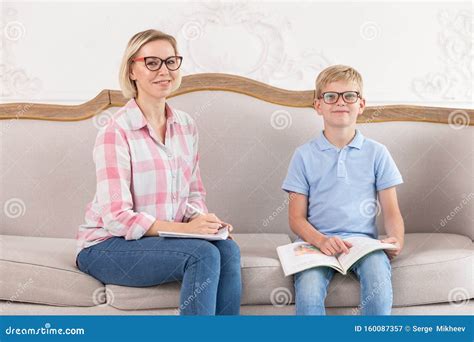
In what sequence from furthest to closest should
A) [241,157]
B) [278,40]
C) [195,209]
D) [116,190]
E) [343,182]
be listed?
[278,40] < [241,157] < [343,182] < [195,209] < [116,190]

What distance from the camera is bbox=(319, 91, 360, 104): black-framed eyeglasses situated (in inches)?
77.4

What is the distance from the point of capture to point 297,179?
6.61ft

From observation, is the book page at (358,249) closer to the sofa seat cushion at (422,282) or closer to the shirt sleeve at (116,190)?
the sofa seat cushion at (422,282)

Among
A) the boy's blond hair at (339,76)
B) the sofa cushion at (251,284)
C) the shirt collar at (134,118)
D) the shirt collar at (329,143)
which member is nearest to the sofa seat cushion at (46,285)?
the sofa cushion at (251,284)

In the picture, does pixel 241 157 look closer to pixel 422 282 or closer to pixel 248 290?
pixel 248 290

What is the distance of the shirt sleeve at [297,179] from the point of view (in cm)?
201

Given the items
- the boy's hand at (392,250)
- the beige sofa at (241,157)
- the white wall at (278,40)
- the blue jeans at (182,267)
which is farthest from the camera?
the white wall at (278,40)

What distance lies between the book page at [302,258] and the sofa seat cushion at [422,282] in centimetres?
7

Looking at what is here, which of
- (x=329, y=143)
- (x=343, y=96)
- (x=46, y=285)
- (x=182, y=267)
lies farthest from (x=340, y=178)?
(x=46, y=285)

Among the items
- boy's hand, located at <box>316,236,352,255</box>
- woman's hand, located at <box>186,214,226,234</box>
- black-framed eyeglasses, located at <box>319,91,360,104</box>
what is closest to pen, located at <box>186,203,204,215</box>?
woman's hand, located at <box>186,214,226,234</box>

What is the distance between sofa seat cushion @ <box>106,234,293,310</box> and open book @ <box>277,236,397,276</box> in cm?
4

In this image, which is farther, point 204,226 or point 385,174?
point 385,174

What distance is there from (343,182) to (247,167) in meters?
0.46

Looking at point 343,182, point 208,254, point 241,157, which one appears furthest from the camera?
point 241,157
